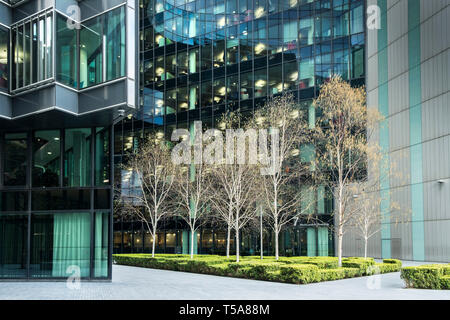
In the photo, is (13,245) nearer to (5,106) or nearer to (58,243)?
(58,243)

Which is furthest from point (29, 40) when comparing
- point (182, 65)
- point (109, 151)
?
point (182, 65)

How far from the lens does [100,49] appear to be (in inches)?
855

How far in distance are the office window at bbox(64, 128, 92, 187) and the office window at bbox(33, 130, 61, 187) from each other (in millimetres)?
405

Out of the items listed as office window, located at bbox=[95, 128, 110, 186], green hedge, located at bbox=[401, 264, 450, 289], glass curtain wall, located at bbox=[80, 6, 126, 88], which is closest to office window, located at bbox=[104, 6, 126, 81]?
glass curtain wall, located at bbox=[80, 6, 126, 88]

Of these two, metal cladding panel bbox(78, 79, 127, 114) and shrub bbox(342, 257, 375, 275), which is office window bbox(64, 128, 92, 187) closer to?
metal cladding panel bbox(78, 79, 127, 114)

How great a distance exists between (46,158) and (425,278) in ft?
54.2

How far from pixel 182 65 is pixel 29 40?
31.8 m

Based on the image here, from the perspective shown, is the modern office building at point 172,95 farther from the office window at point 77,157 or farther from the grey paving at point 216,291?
the grey paving at point 216,291

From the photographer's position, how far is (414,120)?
41.7 metres

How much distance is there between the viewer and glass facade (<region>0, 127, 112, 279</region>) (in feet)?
73.8

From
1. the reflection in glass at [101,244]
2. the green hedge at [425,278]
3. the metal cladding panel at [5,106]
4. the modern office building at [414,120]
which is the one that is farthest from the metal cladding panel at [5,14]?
the modern office building at [414,120]

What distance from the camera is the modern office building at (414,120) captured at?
126ft

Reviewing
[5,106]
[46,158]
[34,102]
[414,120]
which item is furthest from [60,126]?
[414,120]

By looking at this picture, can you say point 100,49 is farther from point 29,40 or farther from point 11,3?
point 11,3
